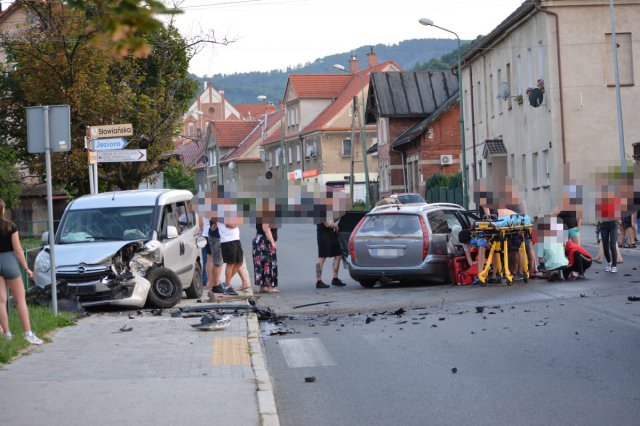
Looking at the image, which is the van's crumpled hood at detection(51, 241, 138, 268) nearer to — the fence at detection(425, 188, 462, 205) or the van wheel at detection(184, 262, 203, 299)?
the van wheel at detection(184, 262, 203, 299)

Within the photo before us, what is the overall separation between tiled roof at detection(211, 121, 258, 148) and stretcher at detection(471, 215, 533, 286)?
9677 cm

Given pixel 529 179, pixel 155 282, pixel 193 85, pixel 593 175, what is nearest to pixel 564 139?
pixel 529 179

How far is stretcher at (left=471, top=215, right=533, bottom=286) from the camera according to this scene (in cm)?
1703

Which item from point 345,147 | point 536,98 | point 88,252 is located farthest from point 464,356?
point 345,147

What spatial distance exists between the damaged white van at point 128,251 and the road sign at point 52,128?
92.1 inches

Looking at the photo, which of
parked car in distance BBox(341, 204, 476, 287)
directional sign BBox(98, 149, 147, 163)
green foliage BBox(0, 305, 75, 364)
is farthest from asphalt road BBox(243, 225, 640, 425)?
directional sign BBox(98, 149, 147, 163)

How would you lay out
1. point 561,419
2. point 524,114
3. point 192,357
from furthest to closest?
point 524,114 → point 192,357 → point 561,419

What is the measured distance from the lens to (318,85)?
91.9 meters

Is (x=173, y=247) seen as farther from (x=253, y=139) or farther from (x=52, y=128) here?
(x=253, y=139)

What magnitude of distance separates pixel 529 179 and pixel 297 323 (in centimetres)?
3177

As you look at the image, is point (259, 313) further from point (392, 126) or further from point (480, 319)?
point (392, 126)

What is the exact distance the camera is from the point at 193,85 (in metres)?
35.8

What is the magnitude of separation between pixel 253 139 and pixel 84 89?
80002 mm

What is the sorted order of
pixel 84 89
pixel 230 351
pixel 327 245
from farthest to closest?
pixel 84 89
pixel 327 245
pixel 230 351
